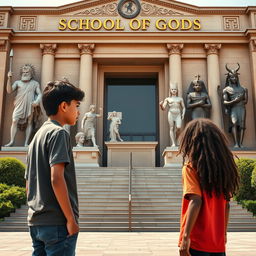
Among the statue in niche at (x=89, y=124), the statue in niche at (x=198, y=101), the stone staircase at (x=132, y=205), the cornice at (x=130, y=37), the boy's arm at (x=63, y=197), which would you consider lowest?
the stone staircase at (x=132, y=205)

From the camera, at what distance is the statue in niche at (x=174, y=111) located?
1839cm

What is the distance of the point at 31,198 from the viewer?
232cm

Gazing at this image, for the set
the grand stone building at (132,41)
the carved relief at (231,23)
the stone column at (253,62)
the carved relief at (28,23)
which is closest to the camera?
the stone column at (253,62)

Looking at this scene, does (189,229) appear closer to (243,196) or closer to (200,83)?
(243,196)

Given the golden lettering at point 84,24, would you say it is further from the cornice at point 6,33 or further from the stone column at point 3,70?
the stone column at point 3,70

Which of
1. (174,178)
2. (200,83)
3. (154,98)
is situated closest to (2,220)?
(174,178)

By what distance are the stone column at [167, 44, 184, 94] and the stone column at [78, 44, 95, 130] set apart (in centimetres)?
488

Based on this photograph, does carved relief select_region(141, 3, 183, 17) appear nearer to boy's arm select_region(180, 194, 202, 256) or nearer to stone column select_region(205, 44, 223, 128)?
stone column select_region(205, 44, 223, 128)

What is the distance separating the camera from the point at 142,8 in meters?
21.8

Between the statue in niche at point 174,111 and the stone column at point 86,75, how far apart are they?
4.64 meters

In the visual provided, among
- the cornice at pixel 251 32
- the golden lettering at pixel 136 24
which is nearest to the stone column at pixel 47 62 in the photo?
the golden lettering at pixel 136 24

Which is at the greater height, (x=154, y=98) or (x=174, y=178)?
(x=154, y=98)

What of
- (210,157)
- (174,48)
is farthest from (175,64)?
(210,157)

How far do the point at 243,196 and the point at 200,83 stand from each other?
26.9 feet
